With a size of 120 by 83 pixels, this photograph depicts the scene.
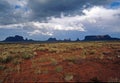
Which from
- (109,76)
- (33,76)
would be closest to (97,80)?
(109,76)

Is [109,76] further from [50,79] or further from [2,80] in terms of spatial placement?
[2,80]

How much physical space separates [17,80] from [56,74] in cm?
307

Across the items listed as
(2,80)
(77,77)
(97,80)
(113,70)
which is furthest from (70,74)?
(2,80)

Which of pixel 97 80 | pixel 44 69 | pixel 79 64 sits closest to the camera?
pixel 97 80

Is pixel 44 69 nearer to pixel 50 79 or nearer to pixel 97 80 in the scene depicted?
pixel 50 79

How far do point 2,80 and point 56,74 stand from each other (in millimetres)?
4264

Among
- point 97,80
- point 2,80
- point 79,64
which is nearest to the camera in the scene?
point 97,80

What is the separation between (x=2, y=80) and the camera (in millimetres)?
16938

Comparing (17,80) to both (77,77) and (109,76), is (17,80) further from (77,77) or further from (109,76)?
(109,76)

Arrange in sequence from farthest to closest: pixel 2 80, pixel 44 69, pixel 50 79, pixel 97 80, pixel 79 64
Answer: pixel 79 64
pixel 44 69
pixel 2 80
pixel 50 79
pixel 97 80

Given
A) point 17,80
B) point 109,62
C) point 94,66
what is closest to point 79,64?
point 94,66

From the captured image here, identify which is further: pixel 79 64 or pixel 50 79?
pixel 79 64

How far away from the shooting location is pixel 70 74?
651 inches

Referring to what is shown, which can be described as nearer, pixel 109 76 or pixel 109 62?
pixel 109 76
